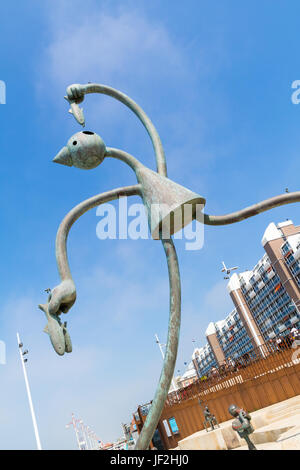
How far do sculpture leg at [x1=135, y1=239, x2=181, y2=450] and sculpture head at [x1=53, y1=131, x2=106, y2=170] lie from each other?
2.16 ft

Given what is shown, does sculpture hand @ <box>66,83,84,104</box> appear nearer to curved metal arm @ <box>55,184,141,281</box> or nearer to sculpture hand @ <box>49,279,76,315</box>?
curved metal arm @ <box>55,184,141,281</box>

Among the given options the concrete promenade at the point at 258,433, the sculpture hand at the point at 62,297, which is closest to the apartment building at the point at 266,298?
the concrete promenade at the point at 258,433

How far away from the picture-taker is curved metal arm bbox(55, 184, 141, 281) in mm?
1619

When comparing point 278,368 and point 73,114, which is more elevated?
point 73,114

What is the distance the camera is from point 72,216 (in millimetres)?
1757

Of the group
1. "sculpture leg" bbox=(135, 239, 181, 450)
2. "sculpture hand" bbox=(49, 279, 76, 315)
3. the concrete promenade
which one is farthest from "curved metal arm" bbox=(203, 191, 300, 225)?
the concrete promenade

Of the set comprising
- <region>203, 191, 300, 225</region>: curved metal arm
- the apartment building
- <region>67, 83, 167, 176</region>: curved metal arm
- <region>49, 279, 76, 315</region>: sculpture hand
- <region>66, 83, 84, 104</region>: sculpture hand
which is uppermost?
the apartment building

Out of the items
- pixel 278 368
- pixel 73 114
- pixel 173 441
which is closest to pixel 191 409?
pixel 173 441

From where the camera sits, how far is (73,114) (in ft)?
6.98

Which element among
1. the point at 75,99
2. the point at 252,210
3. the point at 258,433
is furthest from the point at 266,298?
the point at 75,99

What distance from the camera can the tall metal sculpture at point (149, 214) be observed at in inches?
57.2

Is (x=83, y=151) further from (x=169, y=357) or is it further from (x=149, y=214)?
(x=169, y=357)
